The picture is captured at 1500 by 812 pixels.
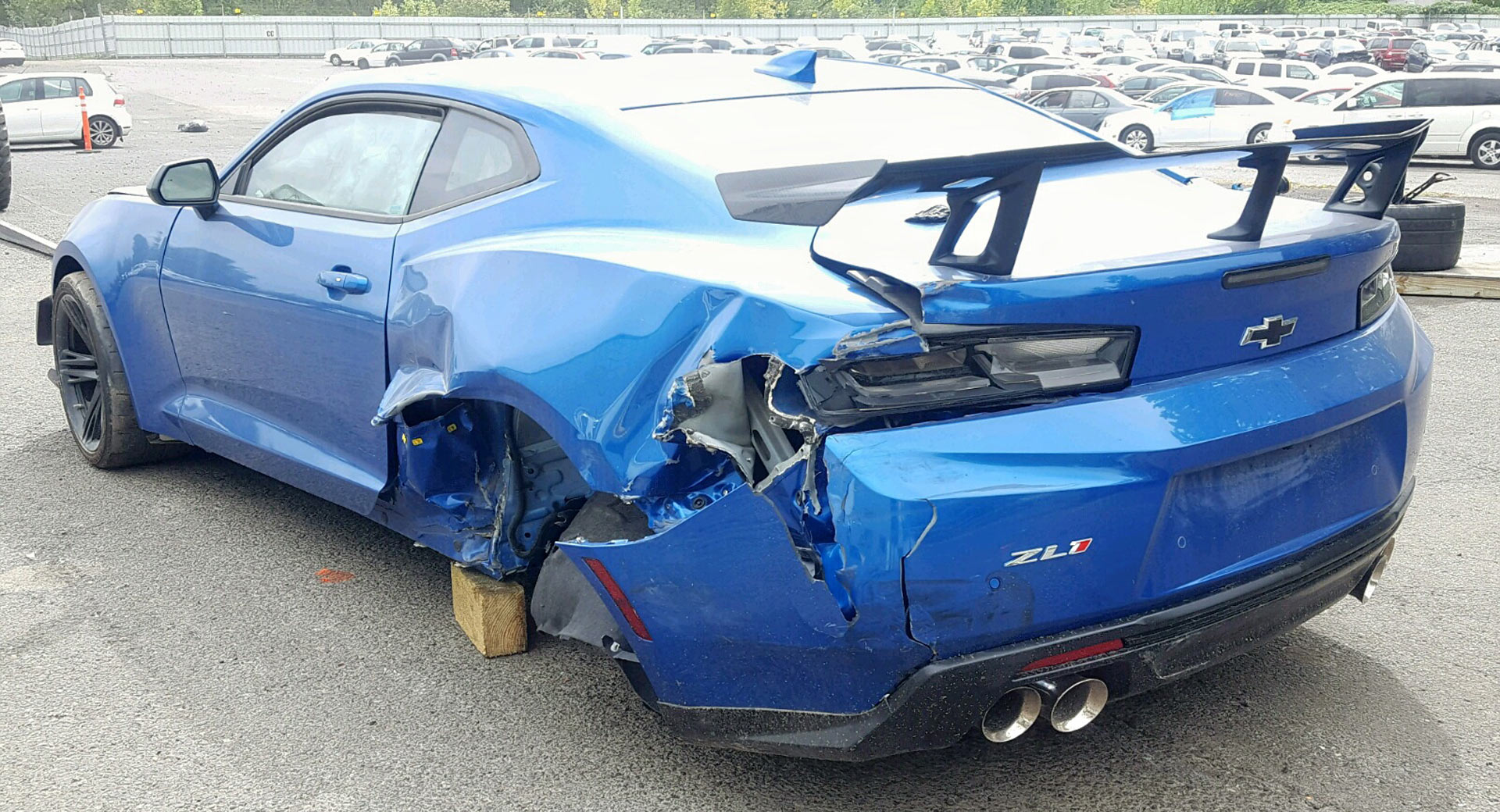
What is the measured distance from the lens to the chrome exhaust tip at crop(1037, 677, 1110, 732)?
7.73ft

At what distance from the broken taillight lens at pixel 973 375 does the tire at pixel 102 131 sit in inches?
939

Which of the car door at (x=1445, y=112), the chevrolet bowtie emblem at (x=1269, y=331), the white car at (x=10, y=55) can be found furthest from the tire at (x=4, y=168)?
the white car at (x=10, y=55)

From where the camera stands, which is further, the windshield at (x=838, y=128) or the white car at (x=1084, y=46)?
the white car at (x=1084, y=46)

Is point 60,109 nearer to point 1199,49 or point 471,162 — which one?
point 471,162

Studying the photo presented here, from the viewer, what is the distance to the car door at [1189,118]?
2392 cm

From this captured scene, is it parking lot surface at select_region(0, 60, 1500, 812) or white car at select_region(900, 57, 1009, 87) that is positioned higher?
parking lot surface at select_region(0, 60, 1500, 812)

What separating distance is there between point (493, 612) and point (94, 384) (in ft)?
8.35

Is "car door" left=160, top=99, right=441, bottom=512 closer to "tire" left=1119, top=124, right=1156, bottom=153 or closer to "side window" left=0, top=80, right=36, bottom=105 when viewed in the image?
"side window" left=0, top=80, right=36, bottom=105

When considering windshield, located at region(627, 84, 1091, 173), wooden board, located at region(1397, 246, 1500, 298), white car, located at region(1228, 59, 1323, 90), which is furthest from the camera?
white car, located at region(1228, 59, 1323, 90)

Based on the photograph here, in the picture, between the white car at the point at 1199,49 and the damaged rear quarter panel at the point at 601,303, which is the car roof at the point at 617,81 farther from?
the white car at the point at 1199,49

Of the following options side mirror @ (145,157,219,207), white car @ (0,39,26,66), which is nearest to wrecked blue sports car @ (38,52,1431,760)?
side mirror @ (145,157,219,207)

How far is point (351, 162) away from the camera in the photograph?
145 inches

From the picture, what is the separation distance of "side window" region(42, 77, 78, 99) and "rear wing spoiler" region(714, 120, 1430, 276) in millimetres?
23384

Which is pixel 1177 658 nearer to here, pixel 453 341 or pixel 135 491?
pixel 453 341
